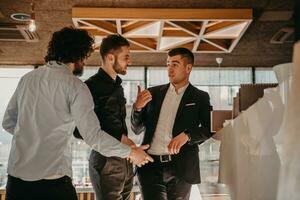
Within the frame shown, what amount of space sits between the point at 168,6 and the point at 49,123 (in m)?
3.41

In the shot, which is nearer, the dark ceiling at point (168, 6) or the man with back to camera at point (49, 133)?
the man with back to camera at point (49, 133)

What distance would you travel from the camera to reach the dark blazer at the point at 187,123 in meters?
2.45

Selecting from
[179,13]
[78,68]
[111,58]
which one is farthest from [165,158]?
[179,13]

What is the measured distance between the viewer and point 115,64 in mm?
2293

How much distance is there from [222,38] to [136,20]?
1394mm

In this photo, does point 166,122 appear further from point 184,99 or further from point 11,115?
point 11,115

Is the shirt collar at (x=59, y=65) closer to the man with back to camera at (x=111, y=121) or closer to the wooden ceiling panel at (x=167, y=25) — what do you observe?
the man with back to camera at (x=111, y=121)

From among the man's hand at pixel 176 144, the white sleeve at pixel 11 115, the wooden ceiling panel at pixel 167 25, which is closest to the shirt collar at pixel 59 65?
the white sleeve at pixel 11 115

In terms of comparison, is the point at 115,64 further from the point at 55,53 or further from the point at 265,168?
the point at 265,168

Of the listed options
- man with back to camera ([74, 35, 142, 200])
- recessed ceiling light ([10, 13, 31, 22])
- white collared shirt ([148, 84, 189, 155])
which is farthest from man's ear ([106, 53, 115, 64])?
recessed ceiling light ([10, 13, 31, 22])

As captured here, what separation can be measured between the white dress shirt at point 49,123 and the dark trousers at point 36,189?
0.03 metres

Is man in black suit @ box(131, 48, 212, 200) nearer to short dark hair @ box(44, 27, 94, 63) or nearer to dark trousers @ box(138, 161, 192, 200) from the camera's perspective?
dark trousers @ box(138, 161, 192, 200)

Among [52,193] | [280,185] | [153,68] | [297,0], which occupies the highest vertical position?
[153,68]

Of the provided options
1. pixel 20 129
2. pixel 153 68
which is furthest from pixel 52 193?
pixel 153 68
